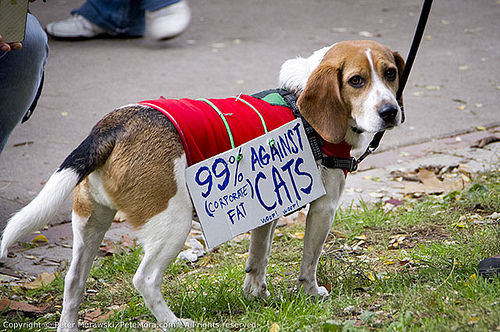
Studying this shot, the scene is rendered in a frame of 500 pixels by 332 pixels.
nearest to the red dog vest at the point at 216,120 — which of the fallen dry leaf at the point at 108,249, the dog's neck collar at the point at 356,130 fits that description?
the dog's neck collar at the point at 356,130

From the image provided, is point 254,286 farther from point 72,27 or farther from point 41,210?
point 72,27

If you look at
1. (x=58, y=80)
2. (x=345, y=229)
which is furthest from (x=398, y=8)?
(x=345, y=229)

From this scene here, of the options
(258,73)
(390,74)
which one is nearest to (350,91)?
(390,74)

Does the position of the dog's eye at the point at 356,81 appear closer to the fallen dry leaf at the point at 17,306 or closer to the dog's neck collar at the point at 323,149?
the dog's neck collar at the point at 323,149

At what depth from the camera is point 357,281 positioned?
11.0ft

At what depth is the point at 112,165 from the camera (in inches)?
109

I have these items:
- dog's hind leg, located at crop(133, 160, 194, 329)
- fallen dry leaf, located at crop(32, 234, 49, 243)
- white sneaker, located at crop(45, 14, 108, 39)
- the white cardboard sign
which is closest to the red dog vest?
the white cardboard sign

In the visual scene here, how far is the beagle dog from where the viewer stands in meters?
2.73

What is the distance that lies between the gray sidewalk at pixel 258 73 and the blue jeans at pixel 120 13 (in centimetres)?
21

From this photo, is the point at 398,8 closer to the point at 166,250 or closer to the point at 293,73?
the point at 293,73

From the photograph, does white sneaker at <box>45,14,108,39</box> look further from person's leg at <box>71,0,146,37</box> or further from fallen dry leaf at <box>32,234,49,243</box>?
fallen dry leaf at <box>32,234,49,243</box>

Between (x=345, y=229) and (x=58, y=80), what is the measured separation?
452cm

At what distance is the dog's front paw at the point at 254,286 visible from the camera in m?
3.37

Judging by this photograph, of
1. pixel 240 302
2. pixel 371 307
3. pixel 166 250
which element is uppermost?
pixel 166 250
